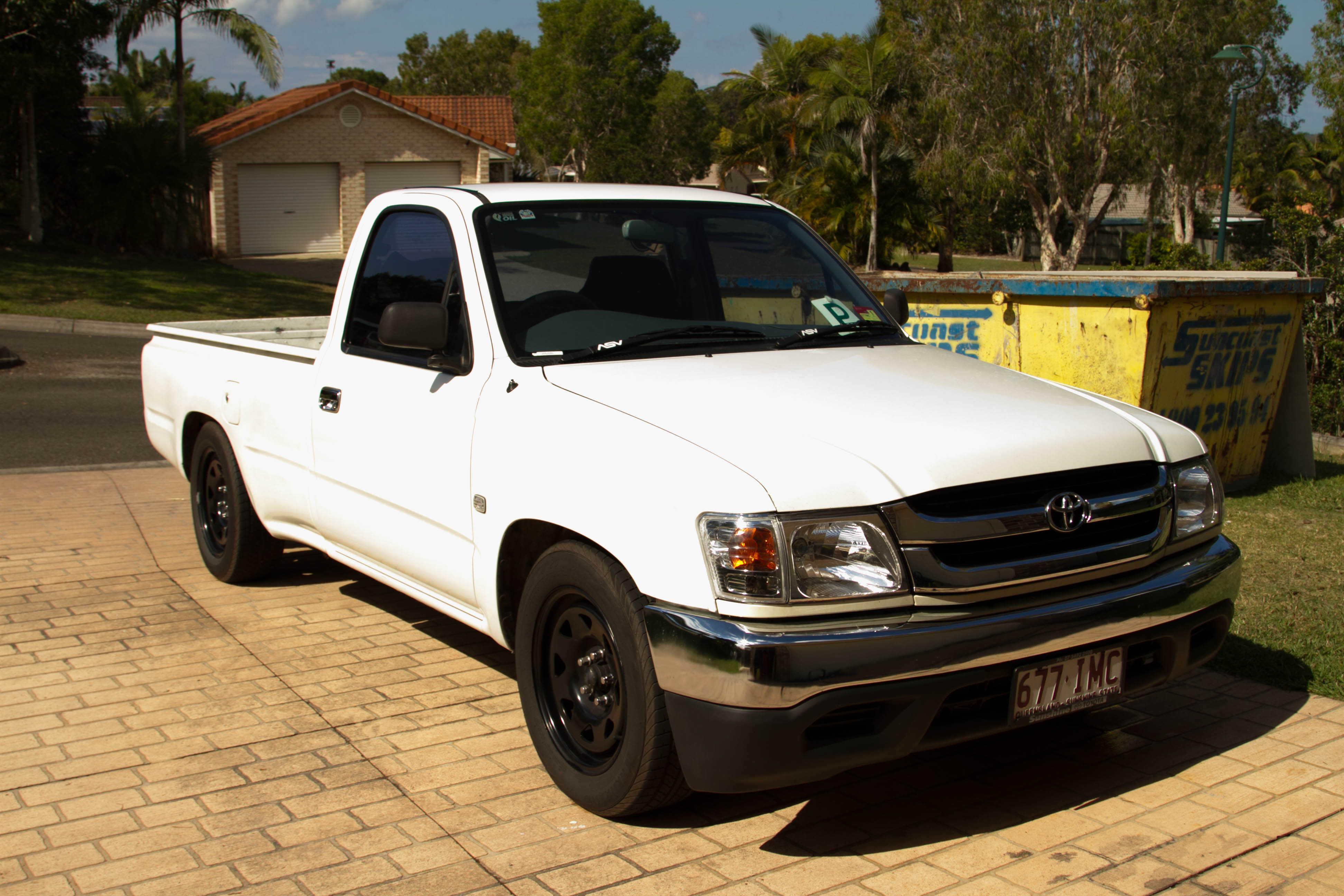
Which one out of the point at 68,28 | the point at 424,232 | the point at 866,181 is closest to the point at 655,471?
the point at 424,232

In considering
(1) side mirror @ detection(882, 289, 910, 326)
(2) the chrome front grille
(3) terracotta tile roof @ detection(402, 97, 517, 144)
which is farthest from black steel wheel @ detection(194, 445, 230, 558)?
(3) terracotta tile roof @ detection(402, 97, 517, 144)


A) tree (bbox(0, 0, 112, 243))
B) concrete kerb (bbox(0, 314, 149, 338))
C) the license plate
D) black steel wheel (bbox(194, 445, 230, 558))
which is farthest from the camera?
tree (bbox(0, 0, 112, 243))

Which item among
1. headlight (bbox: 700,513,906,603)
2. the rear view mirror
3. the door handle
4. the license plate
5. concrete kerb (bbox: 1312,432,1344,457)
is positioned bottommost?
concrete kerb (bbox: 1312,432,1344,457)

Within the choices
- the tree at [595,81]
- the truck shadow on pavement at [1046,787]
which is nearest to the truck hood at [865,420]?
the truck shadow on pavement at [1046,787]

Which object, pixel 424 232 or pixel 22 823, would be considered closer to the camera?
pixel 22 823

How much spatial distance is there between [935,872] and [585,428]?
154 cm

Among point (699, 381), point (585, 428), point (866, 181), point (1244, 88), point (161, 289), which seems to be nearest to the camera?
point (585, 428)

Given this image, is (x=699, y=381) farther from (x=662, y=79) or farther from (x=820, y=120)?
(x=662, y=79)

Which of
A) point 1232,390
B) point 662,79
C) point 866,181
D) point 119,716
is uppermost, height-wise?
point 662,79

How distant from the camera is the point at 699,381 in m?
3.74

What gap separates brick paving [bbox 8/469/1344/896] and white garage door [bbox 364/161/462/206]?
34984 mm

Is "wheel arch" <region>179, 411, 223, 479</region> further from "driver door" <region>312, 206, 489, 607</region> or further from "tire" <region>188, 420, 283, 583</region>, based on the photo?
"driver door" <region>312, 206, 489, 607</region>

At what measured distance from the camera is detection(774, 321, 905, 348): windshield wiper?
4297mm

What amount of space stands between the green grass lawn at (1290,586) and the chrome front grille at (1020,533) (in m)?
1.66
